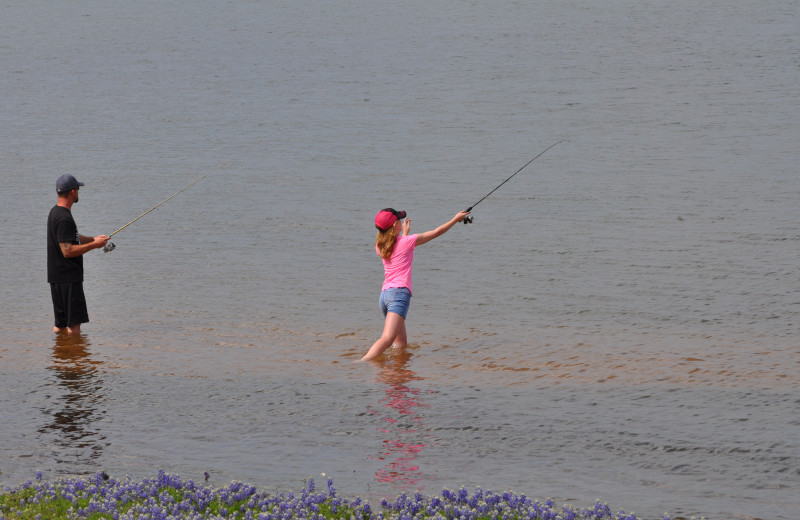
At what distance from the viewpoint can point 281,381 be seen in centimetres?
1028

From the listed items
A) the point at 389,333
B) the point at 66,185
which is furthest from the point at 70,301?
the point at 389,333

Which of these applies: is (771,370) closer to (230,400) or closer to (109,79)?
(230,400)

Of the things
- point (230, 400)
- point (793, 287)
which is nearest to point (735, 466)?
point (230, 400)

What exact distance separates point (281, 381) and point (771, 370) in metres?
4.90

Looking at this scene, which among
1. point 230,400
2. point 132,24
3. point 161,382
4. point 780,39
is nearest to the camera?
point 230,400

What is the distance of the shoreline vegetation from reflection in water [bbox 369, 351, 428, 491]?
0.63m

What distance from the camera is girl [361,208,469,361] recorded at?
408 inches

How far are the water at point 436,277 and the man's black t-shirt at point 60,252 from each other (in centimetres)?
87

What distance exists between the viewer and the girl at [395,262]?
10.4 meters

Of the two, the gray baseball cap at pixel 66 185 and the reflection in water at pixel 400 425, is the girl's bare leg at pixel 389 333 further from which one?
the gray baseball cap at pixel 66 185

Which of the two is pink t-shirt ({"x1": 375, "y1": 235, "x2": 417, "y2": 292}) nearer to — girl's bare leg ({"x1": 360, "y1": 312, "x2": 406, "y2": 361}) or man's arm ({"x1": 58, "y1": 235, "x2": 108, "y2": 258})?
girl's bare leg ({"x1": 360, "y1": 312, "x2": 406, "y2": 361})

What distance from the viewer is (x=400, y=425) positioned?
341 inches

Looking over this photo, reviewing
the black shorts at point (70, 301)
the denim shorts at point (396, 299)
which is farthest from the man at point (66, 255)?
the denim shorts at point (396, 299)

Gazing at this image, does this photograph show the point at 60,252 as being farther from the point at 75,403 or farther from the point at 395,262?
the point at 395,262
